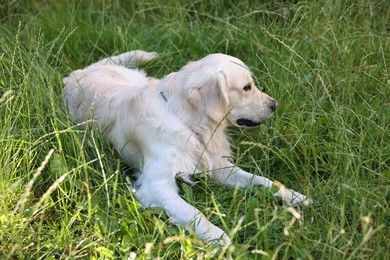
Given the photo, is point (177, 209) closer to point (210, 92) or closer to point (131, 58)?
point (210, 92)

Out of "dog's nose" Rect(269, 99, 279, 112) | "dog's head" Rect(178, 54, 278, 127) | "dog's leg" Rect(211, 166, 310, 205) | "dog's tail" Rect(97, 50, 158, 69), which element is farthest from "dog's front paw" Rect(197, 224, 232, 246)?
"dog's tail" Rect(97, 50, 158, 69)

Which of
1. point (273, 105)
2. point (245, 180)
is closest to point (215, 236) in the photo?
point (245, 180)

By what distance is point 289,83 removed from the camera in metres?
3.91

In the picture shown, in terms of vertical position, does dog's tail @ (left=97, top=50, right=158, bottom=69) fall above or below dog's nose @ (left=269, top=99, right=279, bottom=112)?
below

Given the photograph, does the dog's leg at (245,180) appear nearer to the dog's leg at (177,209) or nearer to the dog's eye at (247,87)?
the dog's leg at (177,209)

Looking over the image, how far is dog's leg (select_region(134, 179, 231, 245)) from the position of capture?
9.23 feet

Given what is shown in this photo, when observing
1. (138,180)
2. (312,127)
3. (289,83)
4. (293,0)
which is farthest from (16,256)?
(293,0)

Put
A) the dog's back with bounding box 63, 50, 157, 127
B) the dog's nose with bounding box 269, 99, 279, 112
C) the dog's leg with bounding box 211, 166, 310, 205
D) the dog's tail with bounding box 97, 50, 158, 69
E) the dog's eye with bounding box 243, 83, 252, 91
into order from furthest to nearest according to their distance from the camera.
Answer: the dog's tail with bounding box 97, 50, 158, 69 < the dog's back with bounding box 63, 50, 157, 127 < the dog's nose with bounding box 269, 99, 279, 112 < the dog's eye with bounding box 243, 83, 252, 91 < the dog's leg with bounding box 211, 166, 310, 205

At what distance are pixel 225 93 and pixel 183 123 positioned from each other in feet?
0.95

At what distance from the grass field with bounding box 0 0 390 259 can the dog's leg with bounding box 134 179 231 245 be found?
0.20 ft

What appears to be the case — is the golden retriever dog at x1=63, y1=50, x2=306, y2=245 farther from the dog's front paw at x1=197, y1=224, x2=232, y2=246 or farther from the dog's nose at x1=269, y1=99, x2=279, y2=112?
the dog's front paw at x1=197, y1=224, x2=232, y2=246

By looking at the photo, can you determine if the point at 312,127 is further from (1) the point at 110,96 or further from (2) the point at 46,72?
(2) the point at 46,72

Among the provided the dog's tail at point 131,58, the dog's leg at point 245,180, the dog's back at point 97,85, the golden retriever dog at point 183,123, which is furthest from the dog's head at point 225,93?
the dog's tail at point 131,58

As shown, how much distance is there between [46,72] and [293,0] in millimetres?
2416
